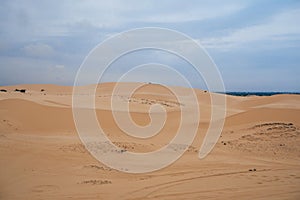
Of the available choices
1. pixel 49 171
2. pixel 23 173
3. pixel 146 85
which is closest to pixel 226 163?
pixel 49 171

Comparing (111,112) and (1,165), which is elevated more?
(111,112)

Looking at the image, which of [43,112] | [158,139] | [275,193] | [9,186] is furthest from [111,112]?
[275,193]

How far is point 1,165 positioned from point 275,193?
5.73 m

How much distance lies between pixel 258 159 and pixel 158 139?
3622 millimetres

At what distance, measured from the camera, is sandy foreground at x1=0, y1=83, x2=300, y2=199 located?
6091mm

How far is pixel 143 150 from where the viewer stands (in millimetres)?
9672

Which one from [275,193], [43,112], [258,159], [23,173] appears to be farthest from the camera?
[43,112]

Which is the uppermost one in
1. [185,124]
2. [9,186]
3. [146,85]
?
[146,85]

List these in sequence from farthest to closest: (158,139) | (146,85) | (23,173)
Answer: (146,85) → (158,139) → (23,173)

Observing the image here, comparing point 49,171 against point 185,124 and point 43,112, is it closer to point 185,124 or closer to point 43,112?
point 43,112

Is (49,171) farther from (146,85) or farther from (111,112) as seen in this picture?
(146,85)

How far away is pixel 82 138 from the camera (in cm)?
1082

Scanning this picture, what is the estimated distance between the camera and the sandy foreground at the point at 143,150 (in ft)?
20.0

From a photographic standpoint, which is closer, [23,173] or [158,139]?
[23,173]
